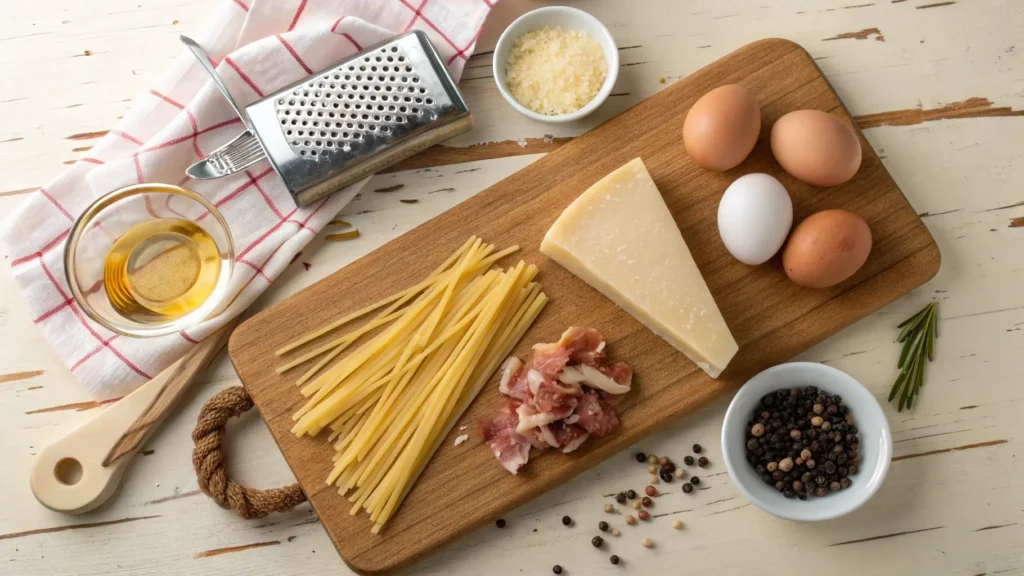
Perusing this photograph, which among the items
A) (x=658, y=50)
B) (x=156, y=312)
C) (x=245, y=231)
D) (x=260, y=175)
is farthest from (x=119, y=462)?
(x=658, y=50)

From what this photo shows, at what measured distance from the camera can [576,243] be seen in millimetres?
2090

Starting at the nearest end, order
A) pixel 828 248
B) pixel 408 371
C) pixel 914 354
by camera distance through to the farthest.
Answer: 1. pixel 828 248
2. pixel 408 371
3. pixel 914 354

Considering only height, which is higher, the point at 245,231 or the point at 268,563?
the point at 245,231

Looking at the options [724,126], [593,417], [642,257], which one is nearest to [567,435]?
[593,417]

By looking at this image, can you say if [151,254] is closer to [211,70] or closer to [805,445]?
[211,70]

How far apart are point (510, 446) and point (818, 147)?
44.0 inches

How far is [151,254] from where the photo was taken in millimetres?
2090

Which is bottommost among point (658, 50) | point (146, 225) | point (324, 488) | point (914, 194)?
point (914, 194)

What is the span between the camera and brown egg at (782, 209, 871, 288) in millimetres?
1996

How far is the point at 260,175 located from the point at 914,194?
1.90 meters

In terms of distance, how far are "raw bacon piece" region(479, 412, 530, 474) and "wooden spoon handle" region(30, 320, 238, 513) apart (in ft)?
2.82

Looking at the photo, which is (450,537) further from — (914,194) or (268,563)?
(914,194)

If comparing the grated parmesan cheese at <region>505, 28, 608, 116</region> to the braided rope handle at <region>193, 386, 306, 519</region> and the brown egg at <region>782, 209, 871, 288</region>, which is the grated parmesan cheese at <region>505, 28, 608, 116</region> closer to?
the brown egg at <region>782, 209, 871, 288</region>

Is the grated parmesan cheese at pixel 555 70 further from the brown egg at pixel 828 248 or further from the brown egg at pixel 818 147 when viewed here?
the brown egg at pixel 828 248
